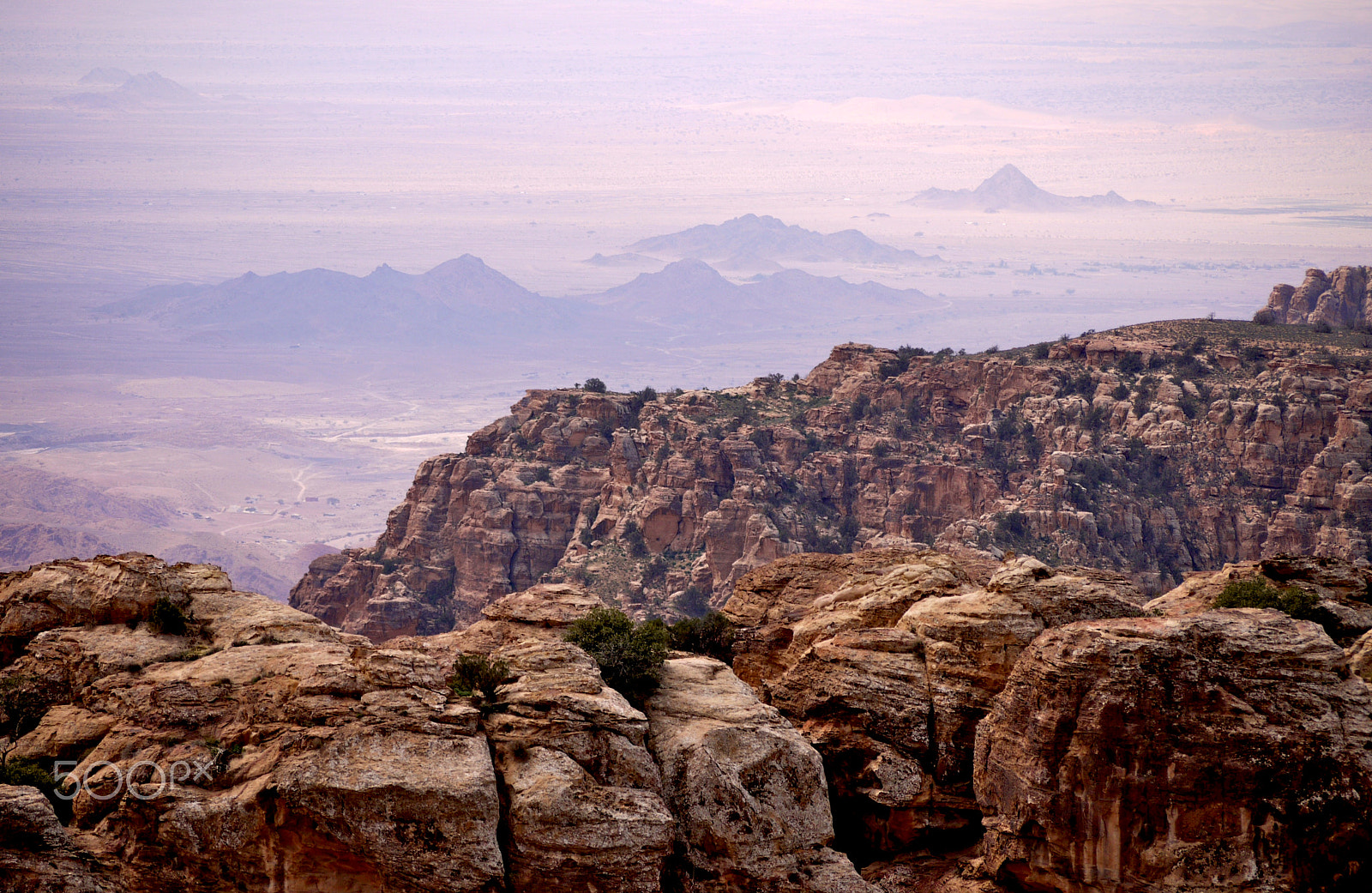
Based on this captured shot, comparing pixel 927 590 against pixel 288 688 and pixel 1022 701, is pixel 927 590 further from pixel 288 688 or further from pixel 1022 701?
pixel 288 688

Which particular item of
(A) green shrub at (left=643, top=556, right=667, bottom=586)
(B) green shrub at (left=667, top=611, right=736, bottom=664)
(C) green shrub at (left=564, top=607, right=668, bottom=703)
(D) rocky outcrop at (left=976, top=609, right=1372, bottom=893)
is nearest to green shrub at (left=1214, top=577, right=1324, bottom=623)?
Result: (D) rocky outcrop at (left=976, top=609, right=1372, bottom=893)

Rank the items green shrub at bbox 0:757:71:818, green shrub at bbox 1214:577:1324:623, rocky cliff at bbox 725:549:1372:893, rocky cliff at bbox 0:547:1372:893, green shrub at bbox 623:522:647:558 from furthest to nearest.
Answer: green shrub at bbox 623:522:647:558 < green shrub at bbox 1214:577:1324:623 < rocky cliff at bbox 725:549:1372:893 < green shrub at bbox 0:757:71:818 < rocky cliff at bbox 0:547:1372:893

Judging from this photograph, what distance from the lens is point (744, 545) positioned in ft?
381

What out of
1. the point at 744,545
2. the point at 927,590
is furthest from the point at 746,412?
the point at 927,590

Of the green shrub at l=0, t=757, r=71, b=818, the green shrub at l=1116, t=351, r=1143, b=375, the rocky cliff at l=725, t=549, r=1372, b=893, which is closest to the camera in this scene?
the green shrub at l=0, t=757, r=71, b=818

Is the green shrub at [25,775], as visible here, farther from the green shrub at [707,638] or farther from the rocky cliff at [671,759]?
the green shrub at [707,638]

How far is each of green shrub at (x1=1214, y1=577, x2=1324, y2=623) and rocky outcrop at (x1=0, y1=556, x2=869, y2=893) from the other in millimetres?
18196

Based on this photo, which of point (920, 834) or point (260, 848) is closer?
point (260, 848)

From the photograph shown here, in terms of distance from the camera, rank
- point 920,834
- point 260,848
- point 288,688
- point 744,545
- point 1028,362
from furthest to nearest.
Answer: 1. point 1028,362
2. point 744,545
3. point 920,834
4. point 288,688
5. point 260,848

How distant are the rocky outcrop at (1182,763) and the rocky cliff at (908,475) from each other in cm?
6413

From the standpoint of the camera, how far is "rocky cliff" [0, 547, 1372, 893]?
34.7m

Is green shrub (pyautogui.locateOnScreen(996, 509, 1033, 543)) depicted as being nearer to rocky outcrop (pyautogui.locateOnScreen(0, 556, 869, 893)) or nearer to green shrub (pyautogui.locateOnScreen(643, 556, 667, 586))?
green shrub (pyautogui.locateOnScreen(643, 556, 667, 586))

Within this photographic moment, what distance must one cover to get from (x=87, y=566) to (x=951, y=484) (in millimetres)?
89085

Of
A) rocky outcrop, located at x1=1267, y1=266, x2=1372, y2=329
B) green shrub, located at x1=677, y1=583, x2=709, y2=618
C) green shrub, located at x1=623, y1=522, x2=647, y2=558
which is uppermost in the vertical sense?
rocky outcrop, located at x1=1267, y1=266, x2=1372, y2=329
